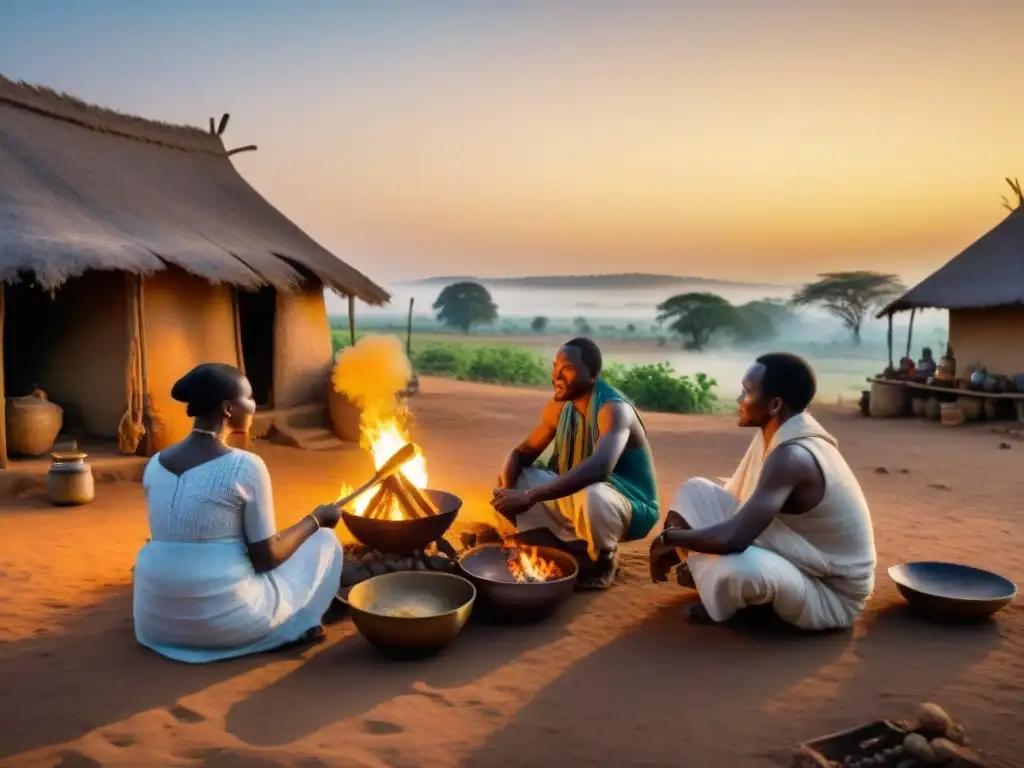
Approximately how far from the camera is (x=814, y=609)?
350 centimetres

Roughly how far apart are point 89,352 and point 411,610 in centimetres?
564

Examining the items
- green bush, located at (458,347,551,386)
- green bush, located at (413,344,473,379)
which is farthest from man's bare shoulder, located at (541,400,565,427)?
green bush, located at (413,344,473,379)

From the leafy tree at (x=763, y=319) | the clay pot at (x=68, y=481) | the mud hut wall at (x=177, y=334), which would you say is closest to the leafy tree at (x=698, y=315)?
the leafy tree at (x=763, y=319)

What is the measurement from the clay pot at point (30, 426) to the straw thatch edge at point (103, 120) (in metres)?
3.58

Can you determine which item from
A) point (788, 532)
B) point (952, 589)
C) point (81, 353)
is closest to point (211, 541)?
point (788, 532)

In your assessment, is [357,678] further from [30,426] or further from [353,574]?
[30,426]

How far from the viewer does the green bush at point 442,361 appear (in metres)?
26.7

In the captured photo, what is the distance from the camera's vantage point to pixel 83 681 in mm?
3129

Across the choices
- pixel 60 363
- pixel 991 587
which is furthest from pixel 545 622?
pixel 60 363

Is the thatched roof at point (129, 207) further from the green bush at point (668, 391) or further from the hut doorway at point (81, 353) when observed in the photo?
the green bush at point (668, 391)

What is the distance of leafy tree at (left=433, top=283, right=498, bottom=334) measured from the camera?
164 ft

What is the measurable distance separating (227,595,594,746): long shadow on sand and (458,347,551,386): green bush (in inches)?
807

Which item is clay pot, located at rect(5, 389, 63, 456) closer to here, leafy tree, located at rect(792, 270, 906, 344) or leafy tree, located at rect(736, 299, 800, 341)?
leafy tree, located at rect(792, 270, 906, 344)

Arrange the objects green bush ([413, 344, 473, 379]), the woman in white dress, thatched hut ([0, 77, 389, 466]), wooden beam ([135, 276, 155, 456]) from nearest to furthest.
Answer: the woman in white dress
thatched hut ([0, 77, 389, 466])
wooden beam ([135, 276, 155, 456])
green bush ([413, 344, 473, 379])
